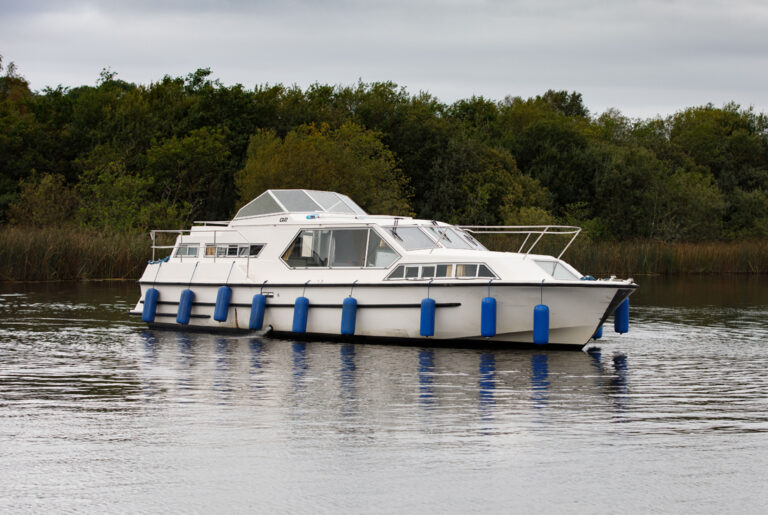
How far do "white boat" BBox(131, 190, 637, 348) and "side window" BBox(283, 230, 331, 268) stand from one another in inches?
0.8

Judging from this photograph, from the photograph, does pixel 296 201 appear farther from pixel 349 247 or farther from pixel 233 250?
pixel 349 247

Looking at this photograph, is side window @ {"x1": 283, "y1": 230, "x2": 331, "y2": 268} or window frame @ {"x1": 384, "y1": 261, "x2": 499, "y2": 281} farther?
side window @ {"x1": 283, "y1": 230, "x2": 331, "y2": 268}

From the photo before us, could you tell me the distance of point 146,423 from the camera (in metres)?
10.5

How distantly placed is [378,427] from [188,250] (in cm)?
1132

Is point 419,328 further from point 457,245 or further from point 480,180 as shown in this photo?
point 480,180

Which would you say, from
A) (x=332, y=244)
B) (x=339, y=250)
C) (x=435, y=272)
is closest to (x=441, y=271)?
(x=435, y=272)

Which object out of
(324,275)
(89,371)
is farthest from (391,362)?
(89,371)

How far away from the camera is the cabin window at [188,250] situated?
20.6 metres

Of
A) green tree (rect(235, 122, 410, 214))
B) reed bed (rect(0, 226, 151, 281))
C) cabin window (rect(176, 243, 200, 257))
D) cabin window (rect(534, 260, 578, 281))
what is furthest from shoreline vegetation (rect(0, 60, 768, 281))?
cabin window (rect(534, 260, 578, 281))

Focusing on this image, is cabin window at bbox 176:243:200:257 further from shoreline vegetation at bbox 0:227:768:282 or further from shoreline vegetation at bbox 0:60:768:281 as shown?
shoreline vegetation at bbox 0:60:768:281

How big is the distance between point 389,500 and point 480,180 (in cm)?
5215

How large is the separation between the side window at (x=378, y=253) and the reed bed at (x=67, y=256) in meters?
20.7

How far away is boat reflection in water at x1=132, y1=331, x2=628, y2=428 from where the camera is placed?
38.4ft

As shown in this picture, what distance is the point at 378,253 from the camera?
18.1 metres
